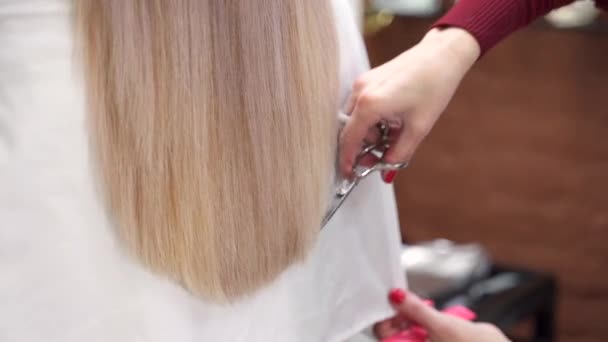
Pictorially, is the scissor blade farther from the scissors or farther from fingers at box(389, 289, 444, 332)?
fingers at box(389, 289, 444, 332)

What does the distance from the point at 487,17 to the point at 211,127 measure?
375 millimetres

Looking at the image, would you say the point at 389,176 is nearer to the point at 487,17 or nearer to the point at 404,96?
the point at 404,96

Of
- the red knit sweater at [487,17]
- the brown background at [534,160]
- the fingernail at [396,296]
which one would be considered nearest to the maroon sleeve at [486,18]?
the red knit sweater at [487,17]

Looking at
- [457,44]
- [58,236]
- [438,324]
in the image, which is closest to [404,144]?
[457,44]

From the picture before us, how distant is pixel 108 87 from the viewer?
0.64 meters

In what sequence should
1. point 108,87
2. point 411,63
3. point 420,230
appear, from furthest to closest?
point 420,230
point 411,63
point 108,87

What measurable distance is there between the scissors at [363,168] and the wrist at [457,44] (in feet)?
0.37

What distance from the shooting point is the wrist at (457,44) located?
2.81 feet

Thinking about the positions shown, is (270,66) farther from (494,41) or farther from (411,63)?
(494,41)

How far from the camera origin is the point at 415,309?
3.06ft

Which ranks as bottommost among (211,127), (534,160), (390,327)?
(534,160)

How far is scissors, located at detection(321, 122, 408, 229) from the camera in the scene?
2.66ft

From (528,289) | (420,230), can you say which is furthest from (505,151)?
(528,289)

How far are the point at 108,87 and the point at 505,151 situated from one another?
2006mm
